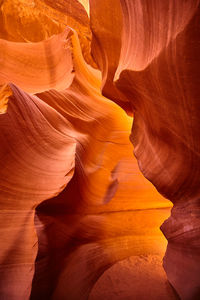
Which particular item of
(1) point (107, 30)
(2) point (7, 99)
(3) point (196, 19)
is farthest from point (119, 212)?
(1) point (107, 30)

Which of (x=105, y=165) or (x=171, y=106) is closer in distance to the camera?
(x=171, y=106)

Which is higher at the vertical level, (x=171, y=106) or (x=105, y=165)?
(x=171, y=106)

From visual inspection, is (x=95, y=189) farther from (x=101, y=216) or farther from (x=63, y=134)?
(x=63, y=134)

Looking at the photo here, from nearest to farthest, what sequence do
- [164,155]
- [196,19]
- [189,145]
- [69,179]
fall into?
1. [196,19]
2. [189,145]
3. [164,155]
4. [69,179]

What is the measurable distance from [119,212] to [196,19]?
2337mm

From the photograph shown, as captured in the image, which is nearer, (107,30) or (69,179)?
(69,179)

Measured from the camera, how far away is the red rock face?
1584 mm

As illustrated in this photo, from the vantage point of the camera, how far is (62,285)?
2.00 meters

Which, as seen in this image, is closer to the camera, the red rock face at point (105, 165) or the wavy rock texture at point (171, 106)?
the wavy rock texture at point (171, 106)

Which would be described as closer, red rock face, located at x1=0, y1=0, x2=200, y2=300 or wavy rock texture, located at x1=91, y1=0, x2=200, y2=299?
wavy rock texture, located at x1=91, y1=0, x2=200, y2=299

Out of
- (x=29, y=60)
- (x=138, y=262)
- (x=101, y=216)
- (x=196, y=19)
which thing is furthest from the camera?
(x=29, y=60)

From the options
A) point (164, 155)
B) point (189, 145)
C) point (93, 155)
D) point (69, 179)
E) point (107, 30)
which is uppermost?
point (107, 30)

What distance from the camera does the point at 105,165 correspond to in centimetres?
307

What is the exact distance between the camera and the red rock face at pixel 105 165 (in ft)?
5.20
